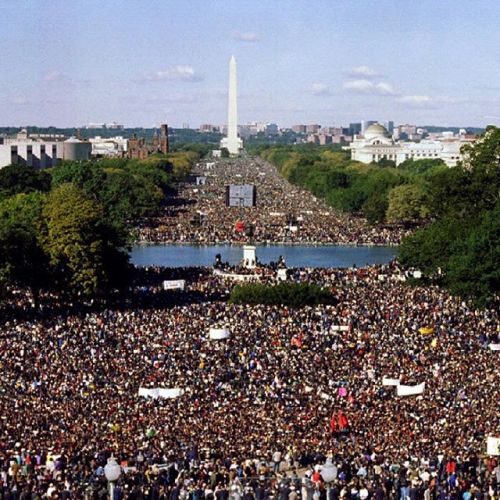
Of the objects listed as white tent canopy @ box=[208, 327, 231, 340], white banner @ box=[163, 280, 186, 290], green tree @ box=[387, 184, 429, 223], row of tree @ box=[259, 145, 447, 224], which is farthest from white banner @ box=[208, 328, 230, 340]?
green tree @ box=[387, 184, 429, 223]

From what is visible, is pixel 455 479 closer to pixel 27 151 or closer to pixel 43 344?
pixel 43 344

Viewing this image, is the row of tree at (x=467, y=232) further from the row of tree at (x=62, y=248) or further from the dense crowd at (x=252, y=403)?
the row of tree at (x=62, y=248)

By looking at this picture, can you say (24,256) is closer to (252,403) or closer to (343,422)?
(252,403)

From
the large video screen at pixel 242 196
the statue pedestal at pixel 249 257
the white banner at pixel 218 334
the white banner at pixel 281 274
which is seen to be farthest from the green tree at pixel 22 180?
the white banner at pixel 218 334

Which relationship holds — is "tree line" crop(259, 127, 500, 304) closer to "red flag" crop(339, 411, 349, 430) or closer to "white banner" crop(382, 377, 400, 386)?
"white banner" crop(382, 377, 400, 386)

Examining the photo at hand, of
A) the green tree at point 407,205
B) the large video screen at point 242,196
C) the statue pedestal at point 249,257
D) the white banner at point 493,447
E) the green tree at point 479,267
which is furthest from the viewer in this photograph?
the large video screen at point 242,196
